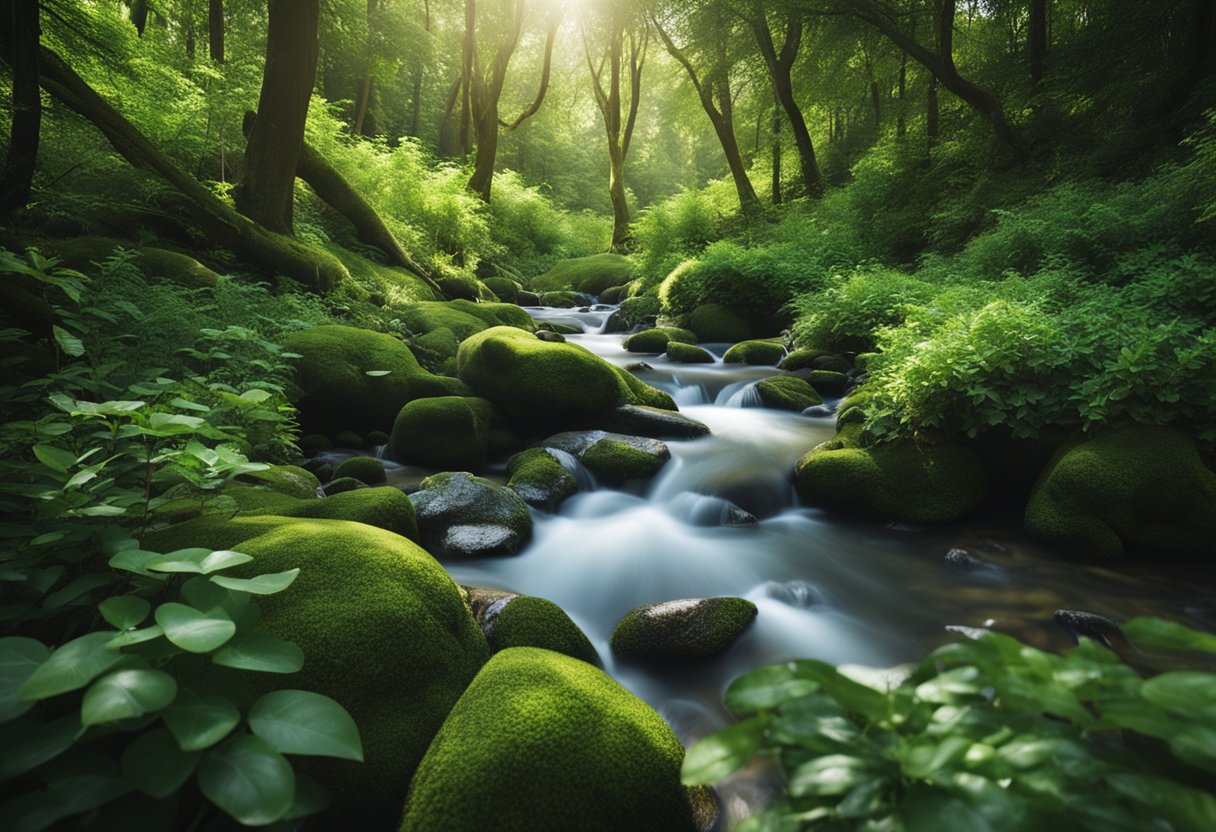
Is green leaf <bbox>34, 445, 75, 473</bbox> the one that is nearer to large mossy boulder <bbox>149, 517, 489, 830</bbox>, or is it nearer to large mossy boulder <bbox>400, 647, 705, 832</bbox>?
large mossy boulder <bbox>149, 517, 489, 830</bbox>

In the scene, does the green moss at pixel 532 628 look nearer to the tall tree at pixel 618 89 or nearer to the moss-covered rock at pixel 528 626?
the moss-covered rock at pixel 528 626

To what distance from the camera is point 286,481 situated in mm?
3965

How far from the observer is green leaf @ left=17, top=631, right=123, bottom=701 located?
110cm

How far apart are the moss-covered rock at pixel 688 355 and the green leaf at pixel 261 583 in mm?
9270

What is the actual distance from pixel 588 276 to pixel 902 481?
15.6 m

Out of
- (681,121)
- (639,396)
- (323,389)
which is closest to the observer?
(323,389)

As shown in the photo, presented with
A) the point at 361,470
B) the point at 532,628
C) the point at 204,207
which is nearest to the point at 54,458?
the point at 532,628

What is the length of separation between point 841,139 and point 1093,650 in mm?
29917

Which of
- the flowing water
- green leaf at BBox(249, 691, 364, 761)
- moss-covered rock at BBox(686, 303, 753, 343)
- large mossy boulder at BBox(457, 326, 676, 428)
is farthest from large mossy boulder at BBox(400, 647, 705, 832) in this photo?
moss-covered rock at BBox(686, 303, 753, 343)

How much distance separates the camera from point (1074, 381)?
4496 mm

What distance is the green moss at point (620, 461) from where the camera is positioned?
5742 millimetres

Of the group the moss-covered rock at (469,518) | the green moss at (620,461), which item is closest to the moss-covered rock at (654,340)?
the green moss at (620,461)

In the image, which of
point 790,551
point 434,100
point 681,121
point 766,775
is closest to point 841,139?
point 681,121

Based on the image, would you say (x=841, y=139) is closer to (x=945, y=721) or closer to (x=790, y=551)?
(x=790, y=551)
